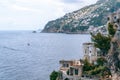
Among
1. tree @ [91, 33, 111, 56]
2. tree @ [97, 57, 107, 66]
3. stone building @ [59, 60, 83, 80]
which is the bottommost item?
stone building @ [59, 60, 83, 80]

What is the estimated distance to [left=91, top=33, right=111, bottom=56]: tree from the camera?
59.7 m

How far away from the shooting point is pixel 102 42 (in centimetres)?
6031

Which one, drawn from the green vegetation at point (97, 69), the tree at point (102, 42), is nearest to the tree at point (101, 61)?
the green vegetation at point (97, 69)

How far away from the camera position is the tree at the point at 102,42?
59.7 metres

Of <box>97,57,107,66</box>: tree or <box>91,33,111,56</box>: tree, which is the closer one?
<box>97,57,107,66</box>: tree

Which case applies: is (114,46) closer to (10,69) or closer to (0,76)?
(0,76)

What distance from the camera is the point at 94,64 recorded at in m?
62.5

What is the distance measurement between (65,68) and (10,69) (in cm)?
5483

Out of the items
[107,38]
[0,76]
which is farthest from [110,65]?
[0,76]

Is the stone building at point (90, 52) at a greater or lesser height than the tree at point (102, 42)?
lesser

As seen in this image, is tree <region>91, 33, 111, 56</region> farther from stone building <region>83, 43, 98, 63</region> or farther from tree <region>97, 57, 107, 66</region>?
stone building <region>83, 43, 98, 63</region>

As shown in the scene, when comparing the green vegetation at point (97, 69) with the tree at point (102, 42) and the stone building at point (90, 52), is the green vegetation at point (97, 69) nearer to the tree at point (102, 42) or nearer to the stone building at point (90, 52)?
the tree at point (102, 42)

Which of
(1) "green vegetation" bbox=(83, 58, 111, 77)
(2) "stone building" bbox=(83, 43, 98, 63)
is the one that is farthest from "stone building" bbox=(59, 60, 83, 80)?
(2) "stone building" bbox=(83, 43, 98, 63)

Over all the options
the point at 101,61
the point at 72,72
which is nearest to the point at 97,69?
the point at 101,61
